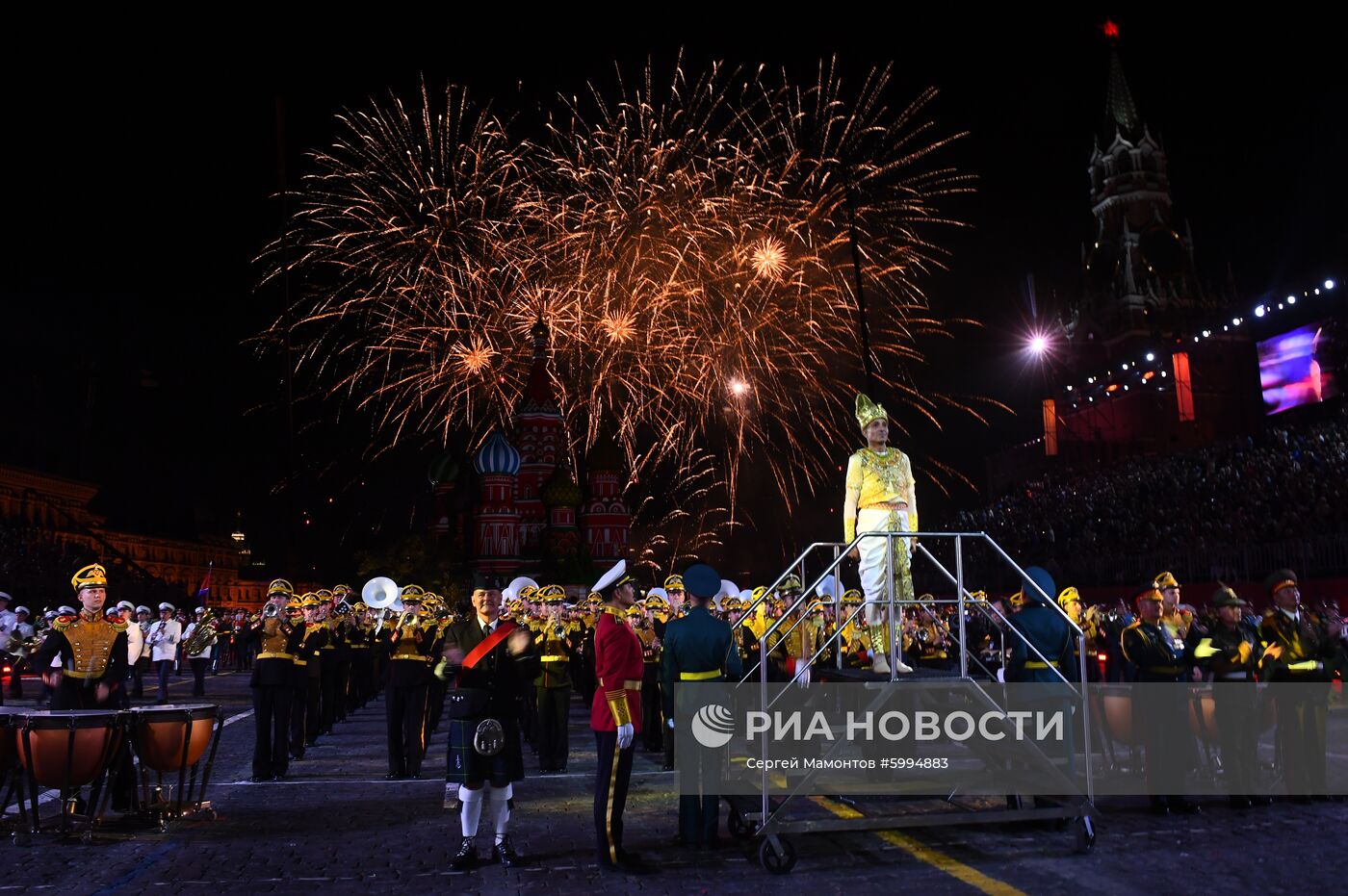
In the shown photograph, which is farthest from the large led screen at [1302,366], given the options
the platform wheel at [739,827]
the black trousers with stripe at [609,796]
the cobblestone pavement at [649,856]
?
the black trousers with stripe at [609,796]

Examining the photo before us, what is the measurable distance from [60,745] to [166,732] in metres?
0.85

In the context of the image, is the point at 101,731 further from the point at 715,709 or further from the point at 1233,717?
the point at 1233,717

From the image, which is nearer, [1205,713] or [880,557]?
[880,557]

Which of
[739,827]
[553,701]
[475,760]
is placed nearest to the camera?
[475,760]

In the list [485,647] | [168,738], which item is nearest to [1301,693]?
[485,647]

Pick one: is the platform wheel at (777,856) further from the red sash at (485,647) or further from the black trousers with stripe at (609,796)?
the red sash at (485,647)

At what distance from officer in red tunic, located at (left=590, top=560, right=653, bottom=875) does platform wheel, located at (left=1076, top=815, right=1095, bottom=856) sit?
124 inches

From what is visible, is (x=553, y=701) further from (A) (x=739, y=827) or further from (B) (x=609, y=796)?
(B) (x=609, y=796)

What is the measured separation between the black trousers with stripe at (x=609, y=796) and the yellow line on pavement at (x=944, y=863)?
2197 mm

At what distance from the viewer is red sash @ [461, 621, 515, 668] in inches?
314

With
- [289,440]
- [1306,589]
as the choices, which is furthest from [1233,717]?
[289,440]

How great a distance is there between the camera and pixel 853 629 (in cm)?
1267

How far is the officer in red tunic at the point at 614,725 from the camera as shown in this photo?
750 cm

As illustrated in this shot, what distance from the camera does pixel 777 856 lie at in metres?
7.17
